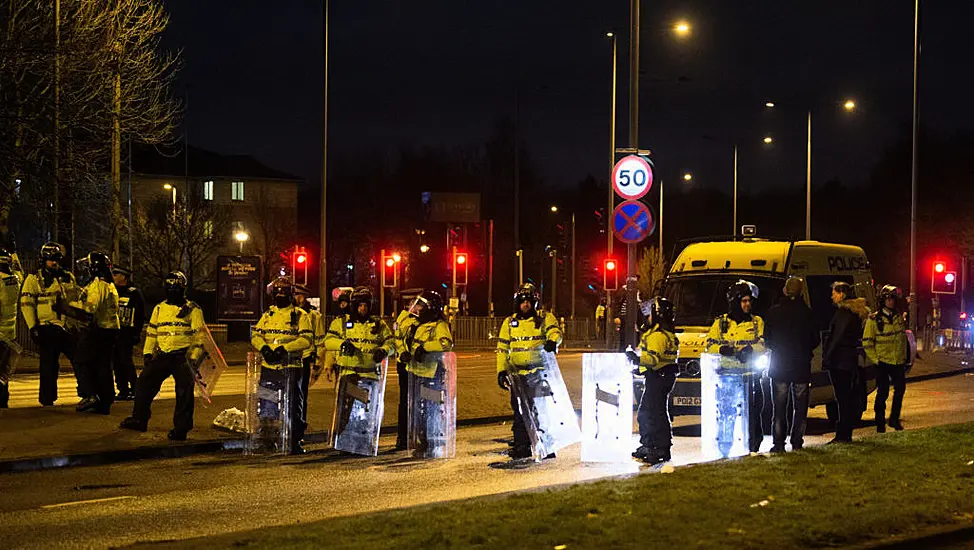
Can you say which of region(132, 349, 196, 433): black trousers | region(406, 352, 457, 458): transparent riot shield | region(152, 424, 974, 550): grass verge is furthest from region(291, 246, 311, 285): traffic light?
region(152, 424, 974, 550): grass verge

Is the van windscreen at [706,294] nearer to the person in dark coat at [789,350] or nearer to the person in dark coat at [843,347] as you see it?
the person in dark coat at [843,347]

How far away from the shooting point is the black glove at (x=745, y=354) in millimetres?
13398

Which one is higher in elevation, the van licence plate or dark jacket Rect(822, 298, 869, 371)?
dark jacket Rect(822, 298, 869, 371)

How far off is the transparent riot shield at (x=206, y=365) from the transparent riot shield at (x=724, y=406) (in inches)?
222

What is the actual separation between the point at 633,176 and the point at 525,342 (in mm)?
4823

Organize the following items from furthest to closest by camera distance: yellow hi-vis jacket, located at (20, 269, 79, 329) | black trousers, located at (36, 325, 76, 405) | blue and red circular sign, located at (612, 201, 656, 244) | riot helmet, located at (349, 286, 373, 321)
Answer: blue and red circular sign, located at (612, 201, 656, 244), black trousers, located at (36, 325, 76, 405), yellow hi-vis jacket, located at (20, 269, 79, 329), riot helmet, located at (349, 286, 373, 321)

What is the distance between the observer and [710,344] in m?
13.6

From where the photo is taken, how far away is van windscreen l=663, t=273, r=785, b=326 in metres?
17.8

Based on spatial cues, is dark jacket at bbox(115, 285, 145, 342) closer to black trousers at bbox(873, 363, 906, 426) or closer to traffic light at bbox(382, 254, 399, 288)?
black trousers at bbox(873, 363, 906, 426)

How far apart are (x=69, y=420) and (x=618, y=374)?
22.7ft

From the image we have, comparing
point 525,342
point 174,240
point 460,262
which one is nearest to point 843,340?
point 525,342

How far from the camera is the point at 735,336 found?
44.1ft

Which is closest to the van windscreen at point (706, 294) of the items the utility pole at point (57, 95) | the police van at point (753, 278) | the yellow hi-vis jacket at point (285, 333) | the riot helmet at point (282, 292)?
the police van at point (753, 278)

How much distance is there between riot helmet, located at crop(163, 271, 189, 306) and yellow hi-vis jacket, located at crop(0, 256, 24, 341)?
8.47ft
